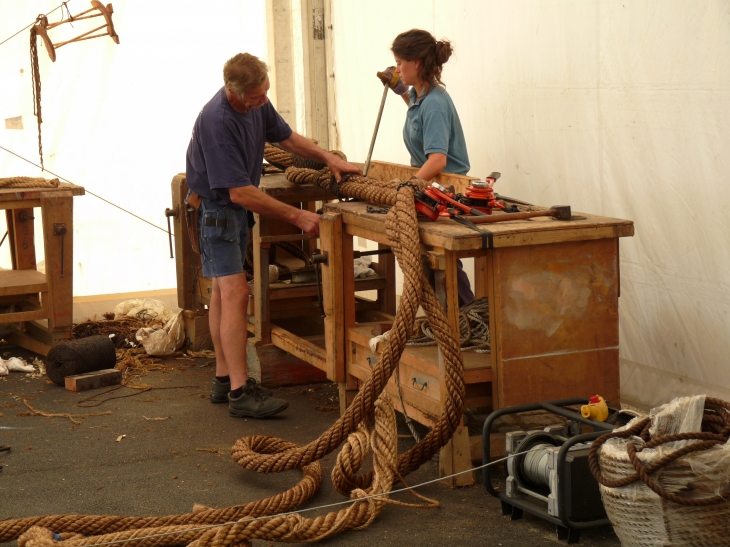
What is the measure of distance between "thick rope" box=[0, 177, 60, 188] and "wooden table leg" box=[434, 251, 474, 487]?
2944 mm

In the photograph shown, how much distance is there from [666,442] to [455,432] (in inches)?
37.3

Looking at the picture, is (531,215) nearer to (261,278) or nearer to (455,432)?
(455,432)

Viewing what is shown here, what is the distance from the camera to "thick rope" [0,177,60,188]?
213 inches

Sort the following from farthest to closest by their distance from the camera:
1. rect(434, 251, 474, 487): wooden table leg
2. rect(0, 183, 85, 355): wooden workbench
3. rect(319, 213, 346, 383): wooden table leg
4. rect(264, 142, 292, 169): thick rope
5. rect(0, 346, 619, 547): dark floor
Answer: rect(0, 183, 85, 355): wooden workbench < rect(264, 142, 292, 169): thick rope < rect(319, 213, 346, 383): wooden table leg < rect(434, 251, 474, 487): wooden table leg < rect(0, 346, 619, 547): dark floor

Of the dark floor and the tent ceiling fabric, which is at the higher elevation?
the tent ceiling fabric

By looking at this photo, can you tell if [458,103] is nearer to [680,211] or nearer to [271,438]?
[680,211]

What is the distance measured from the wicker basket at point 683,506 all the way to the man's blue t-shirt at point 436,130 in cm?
211

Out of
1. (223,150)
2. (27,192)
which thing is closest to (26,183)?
(27,192)

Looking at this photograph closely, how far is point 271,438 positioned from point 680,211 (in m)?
1.87

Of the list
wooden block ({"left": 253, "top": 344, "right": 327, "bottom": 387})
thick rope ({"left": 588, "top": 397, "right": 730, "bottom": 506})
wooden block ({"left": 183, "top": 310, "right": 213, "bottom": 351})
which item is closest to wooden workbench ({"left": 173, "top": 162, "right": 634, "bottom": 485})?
thick rope ({"left": 588, "top": 397, "right": 730, "bottom": 506})

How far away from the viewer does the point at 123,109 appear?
6398 mm

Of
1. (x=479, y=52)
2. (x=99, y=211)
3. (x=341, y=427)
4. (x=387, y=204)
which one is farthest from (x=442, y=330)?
(x=99, y=211)

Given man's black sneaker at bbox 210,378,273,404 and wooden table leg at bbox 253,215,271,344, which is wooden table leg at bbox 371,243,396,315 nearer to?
wooden table leg at bbox 253,215,271,344

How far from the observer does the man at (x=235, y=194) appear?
13.8ft
